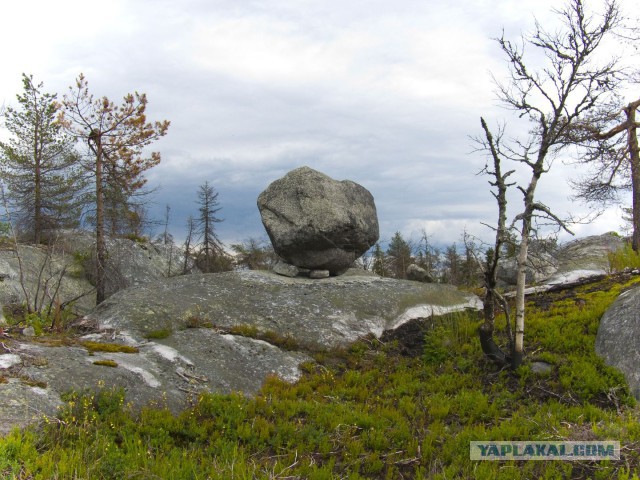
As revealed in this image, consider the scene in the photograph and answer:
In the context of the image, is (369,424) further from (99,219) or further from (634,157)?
(634,157)

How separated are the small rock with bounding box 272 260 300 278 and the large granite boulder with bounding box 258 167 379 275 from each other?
0.15m

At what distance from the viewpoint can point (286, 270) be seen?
15.6 meters

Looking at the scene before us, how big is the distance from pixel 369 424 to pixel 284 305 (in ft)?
18.9

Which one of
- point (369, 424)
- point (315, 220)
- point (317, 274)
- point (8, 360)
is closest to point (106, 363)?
point (8, 360)

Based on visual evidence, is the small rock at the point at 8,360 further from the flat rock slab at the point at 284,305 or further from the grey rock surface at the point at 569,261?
the grey rock surface at the point at 569,261

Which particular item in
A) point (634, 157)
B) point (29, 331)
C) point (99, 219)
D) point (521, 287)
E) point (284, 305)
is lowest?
point (29, 331)

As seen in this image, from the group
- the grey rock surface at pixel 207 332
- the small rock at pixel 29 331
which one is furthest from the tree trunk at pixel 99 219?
the small rock at pixel 29 331

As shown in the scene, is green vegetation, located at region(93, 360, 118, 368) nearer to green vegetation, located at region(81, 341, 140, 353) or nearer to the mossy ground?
green vegetation, located at region(81, 341, 140, 353)

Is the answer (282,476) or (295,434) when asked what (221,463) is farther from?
(295,434)

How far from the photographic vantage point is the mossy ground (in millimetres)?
5973

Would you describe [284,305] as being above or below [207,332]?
above

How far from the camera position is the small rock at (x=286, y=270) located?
15.5 metres

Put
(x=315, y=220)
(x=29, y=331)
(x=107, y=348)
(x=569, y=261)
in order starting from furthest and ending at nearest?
(x=569, y=261), (x=315, y=220), (x=29, y=331), (x=107, y=348)

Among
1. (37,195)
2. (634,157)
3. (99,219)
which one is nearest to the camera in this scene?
(99,219)
